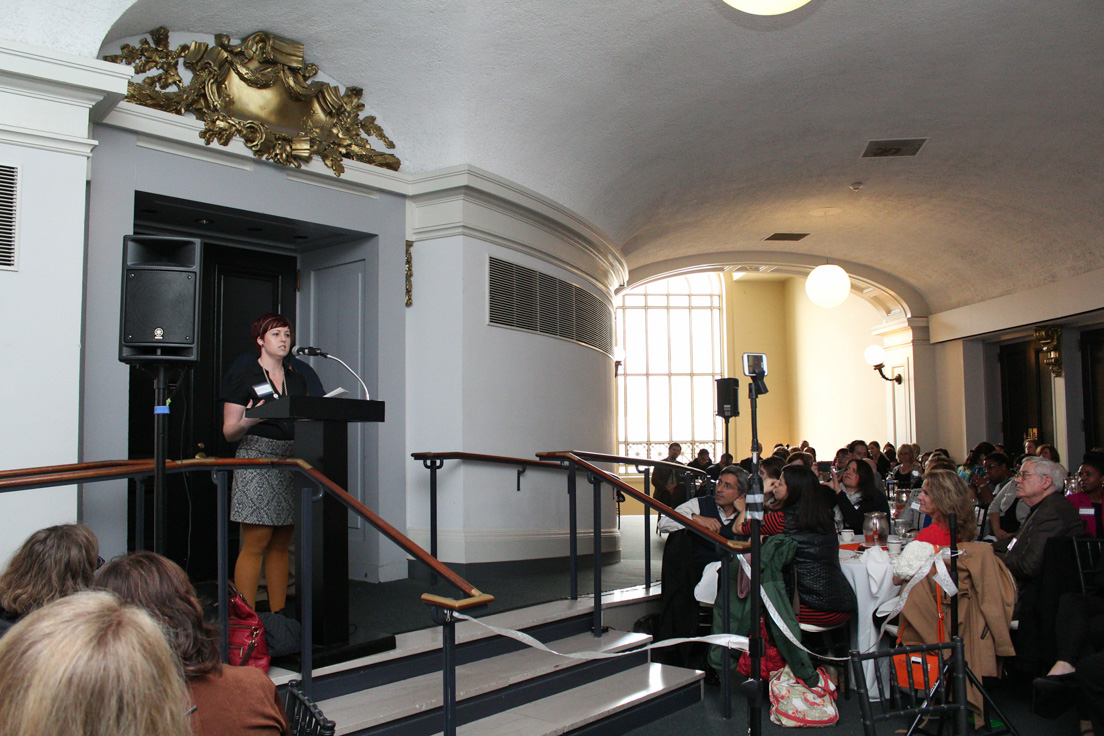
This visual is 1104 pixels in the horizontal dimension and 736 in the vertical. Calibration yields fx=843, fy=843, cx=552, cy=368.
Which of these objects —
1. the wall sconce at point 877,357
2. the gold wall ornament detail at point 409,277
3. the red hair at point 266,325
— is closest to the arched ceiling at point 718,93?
the gold wall ornament detail at point 409,277

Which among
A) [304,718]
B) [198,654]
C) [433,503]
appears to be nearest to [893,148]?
[433,503]

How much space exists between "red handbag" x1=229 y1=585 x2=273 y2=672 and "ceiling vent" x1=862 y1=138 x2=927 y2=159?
21.6ft

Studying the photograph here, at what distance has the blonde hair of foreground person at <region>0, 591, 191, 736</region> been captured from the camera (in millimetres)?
882

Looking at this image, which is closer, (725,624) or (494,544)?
(725,624)

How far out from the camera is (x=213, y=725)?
5.41 ft

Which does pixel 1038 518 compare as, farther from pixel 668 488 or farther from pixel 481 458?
pixel 668 488

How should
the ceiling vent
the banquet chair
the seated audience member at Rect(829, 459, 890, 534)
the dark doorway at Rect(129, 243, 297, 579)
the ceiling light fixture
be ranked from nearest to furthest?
the banquet chair
the ceiling light fixture
the dark doorway at Rect(129, 243, 297, 579)
the seated audience member at Rect(829, 459, 890, 534)
the ceiling vent

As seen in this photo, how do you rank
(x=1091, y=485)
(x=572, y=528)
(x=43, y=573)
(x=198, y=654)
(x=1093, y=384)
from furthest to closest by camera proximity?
1. (x=1093, y=384)
2. (x=1091, y=485)
3. (x=572, y=528)
4. (x=43, y=573)
5. (x=198, y=654)

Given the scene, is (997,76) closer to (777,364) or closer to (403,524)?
(403,524)

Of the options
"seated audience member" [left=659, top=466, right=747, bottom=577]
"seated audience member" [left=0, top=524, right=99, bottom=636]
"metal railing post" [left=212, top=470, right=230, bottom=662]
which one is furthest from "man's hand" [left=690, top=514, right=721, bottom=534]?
"seated audience member" [left=0, top=524, right=99, bottom=636]

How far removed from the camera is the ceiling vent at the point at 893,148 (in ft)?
24.5

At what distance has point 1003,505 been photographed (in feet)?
19.9

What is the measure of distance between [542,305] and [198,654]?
4.79 metres

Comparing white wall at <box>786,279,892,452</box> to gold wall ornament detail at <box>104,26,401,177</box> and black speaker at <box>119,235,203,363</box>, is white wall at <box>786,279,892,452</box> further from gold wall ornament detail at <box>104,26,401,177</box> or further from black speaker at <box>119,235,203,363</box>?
black speaker at <box>119,235,203,363</box>
